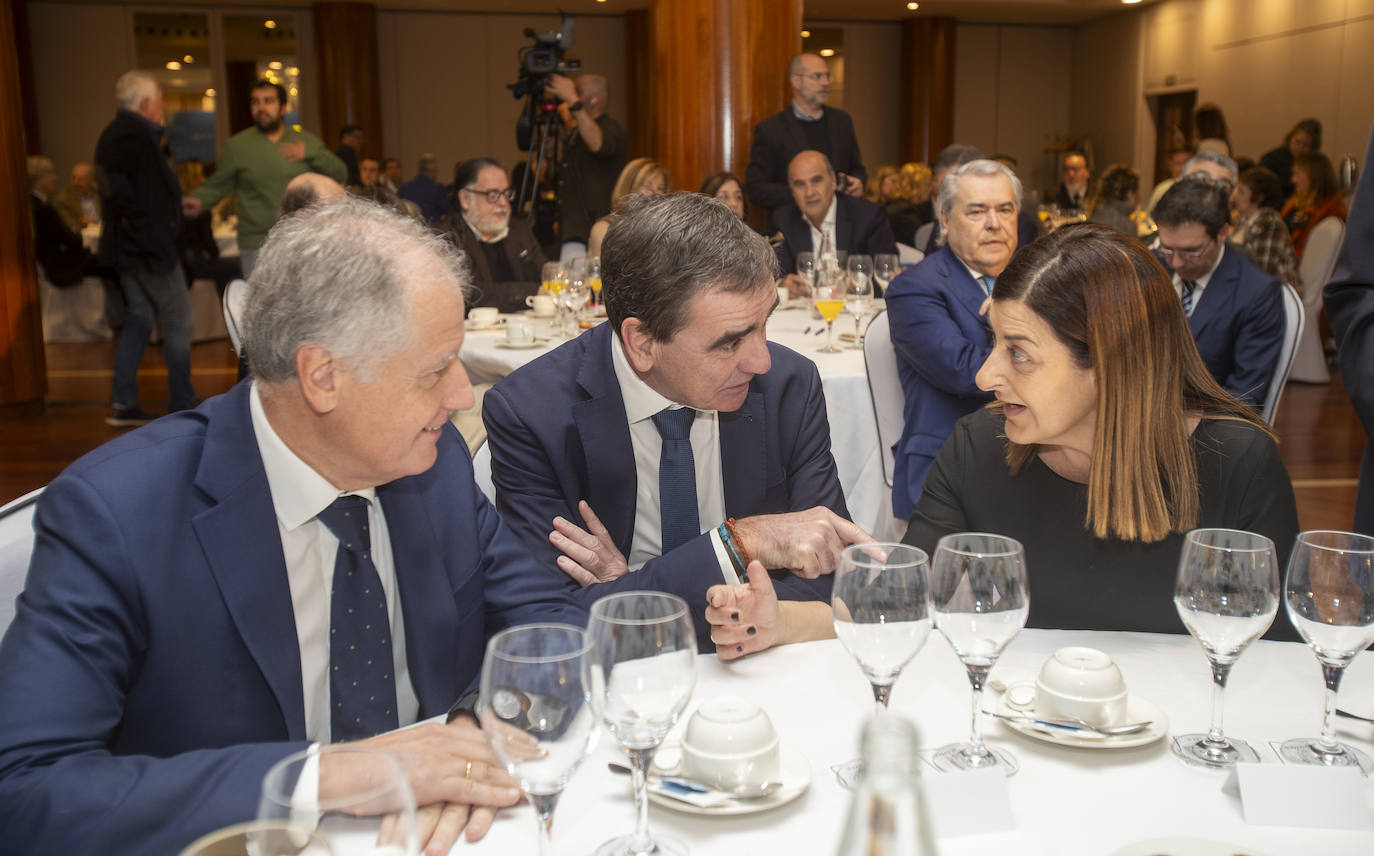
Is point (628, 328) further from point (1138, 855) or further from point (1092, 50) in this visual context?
point (1092, 50)

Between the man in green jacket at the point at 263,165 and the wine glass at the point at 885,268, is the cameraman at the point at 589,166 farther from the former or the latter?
the wine glass at the point at 885,268

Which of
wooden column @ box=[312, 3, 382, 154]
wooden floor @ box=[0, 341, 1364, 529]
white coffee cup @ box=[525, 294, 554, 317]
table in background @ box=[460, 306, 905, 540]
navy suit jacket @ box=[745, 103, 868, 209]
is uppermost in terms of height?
wooden column @ box=[312, 3, 382, 154]

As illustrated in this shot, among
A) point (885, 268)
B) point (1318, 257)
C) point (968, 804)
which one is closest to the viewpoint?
point (968, 804)

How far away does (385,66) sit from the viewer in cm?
1394

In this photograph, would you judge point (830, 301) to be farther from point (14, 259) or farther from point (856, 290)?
point (14, 259)

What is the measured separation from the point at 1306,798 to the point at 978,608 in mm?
327

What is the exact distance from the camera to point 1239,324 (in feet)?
11.5

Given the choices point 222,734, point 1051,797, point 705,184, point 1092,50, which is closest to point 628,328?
point 222,734

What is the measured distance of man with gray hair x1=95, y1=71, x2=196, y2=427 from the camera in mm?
5777

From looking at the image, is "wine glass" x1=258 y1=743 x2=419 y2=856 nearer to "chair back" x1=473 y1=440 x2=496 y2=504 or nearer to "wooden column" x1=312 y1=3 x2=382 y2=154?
"chair back" x1=473 y1=440 x2=496 y2=504

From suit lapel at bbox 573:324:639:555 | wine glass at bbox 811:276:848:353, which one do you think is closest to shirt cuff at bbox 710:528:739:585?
suit lapel at bbox 573:324:639:555

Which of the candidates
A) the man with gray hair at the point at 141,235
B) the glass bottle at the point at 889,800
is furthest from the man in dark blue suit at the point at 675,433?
the man with gray hair at the point at 141,235

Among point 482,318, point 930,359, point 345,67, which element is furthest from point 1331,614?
point 345,67

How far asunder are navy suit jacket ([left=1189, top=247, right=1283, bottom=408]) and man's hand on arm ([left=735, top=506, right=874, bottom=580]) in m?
2.22
